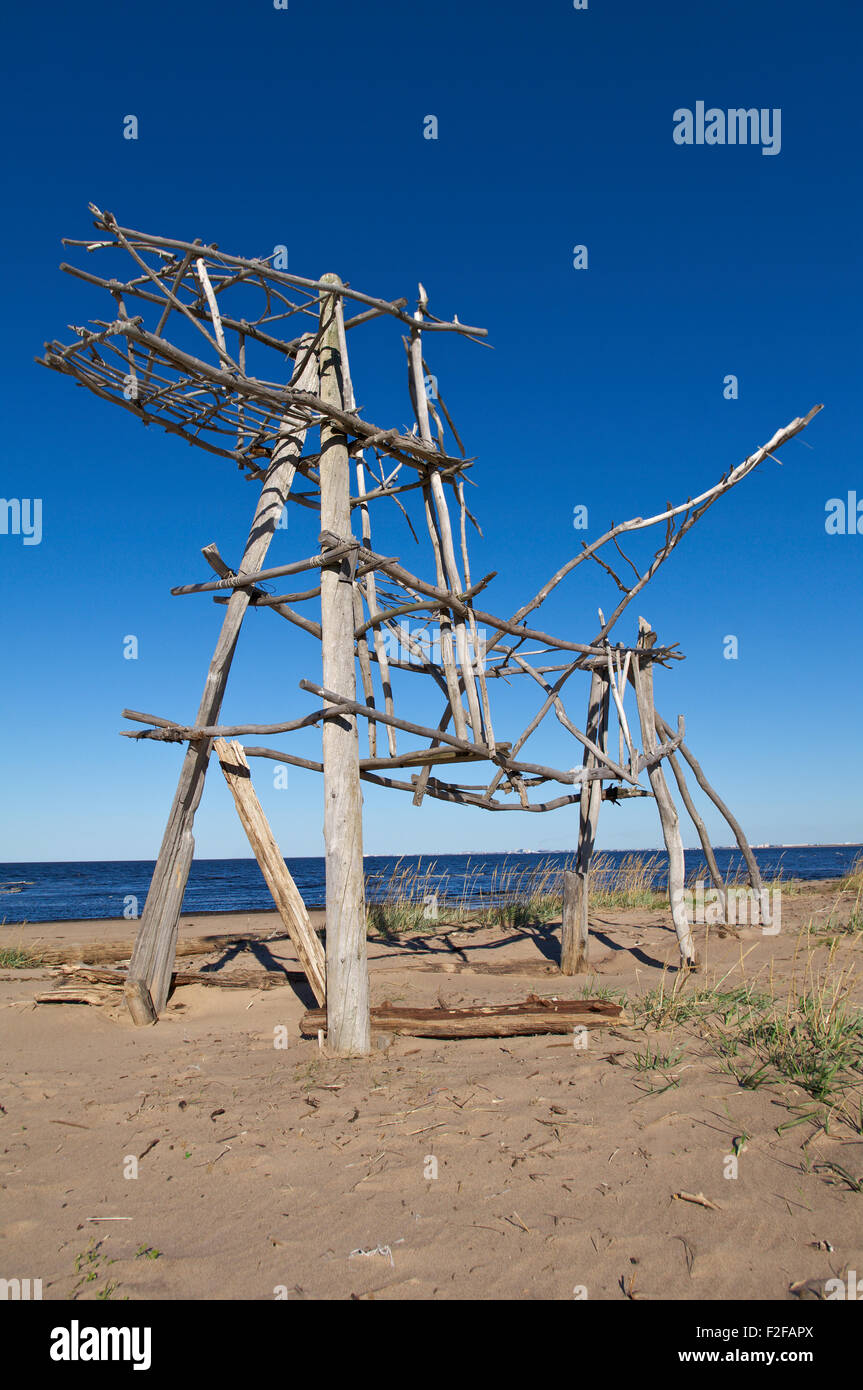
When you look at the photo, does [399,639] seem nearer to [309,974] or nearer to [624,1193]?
[309,974]

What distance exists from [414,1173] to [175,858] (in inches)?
132

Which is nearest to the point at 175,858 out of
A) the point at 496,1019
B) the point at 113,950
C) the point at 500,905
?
the point at 496,1019

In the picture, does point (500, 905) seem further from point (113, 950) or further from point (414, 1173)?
point (414, 1173)

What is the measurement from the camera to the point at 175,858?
5809 mm

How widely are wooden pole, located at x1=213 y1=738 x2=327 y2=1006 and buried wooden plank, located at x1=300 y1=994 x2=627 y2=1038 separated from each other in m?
0.73

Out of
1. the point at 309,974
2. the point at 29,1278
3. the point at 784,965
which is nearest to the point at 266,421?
the point at 309,974

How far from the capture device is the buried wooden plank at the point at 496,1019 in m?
4.89

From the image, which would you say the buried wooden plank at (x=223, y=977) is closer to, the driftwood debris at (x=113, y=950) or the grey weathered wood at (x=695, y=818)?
the driftwood debris at (x=113, y=950)

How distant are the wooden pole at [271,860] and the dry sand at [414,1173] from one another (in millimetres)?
821

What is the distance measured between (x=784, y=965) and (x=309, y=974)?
4.26m

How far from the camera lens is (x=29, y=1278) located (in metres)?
2.51

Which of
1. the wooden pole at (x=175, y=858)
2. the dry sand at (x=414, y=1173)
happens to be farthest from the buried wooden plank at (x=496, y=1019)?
the wooden pole at (x=175, y=858)

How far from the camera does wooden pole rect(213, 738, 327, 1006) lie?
598 centimetres
